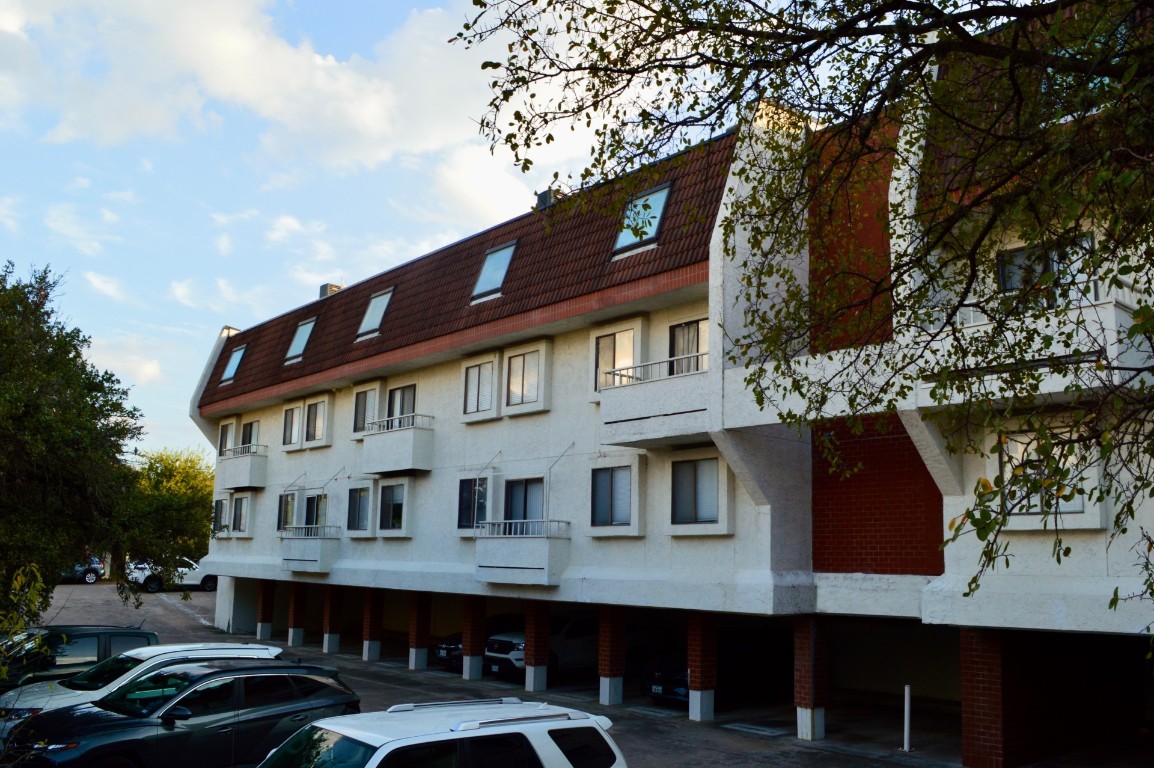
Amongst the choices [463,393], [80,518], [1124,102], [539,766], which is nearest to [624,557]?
[463,393]

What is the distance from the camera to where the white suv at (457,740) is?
770 centimetres

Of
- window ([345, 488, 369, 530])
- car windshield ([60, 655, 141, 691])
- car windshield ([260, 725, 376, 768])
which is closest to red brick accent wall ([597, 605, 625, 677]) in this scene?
window ([345, 488, 369, 530])

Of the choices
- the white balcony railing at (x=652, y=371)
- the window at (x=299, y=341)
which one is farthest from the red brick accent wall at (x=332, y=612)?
the white balcony railing at (x=652, y=371)

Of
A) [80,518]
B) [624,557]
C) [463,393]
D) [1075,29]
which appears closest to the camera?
[1075,29]

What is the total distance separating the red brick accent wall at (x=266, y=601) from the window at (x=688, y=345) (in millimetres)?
20924

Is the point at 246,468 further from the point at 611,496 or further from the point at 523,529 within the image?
the point at 611,496

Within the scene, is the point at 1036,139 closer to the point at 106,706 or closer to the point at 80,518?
the point at 106,706

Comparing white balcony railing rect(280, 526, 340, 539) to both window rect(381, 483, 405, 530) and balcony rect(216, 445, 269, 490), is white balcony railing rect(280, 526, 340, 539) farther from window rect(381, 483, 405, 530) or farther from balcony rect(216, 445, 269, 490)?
balcony rect(216, 445, 269, 490)

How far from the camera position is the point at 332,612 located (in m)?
31.9

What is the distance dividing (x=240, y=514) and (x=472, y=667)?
1379 cm

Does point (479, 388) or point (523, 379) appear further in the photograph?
point (479, 388)

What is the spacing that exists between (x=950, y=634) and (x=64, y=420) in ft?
59.2

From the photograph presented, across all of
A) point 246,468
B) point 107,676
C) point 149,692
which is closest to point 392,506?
point 246,468

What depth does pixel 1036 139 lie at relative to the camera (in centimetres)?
883
